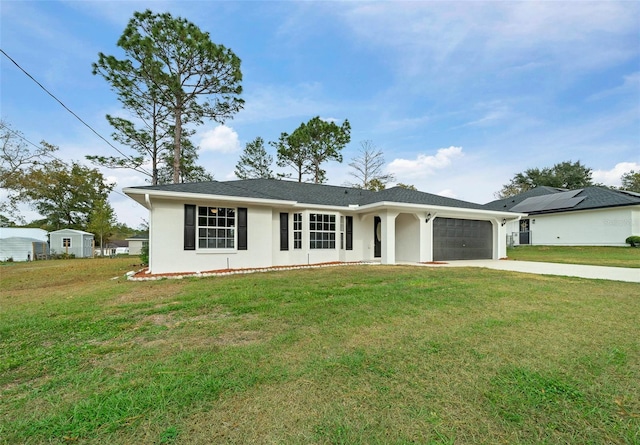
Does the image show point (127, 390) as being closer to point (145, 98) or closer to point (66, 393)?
point (66, 393)

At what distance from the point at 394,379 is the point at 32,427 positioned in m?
2.58

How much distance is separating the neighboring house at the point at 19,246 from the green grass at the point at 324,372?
2511cm

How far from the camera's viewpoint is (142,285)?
7289 mm

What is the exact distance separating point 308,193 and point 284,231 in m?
2.60

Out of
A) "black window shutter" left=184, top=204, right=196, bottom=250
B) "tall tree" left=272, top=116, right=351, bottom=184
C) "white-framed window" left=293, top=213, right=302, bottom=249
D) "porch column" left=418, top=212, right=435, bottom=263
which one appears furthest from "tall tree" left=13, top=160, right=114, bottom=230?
"porch column" left=418, top=212, right=435, bottom=263

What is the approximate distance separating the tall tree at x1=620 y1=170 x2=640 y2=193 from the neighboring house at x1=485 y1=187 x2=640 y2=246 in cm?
2200

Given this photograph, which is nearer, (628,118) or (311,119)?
(628,118)

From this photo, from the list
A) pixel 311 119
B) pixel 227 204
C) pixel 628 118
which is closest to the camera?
pixel 227 204

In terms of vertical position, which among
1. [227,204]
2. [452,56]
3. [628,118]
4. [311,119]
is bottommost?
[227,204]

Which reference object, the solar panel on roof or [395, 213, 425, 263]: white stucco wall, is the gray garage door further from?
the solar panel on roof

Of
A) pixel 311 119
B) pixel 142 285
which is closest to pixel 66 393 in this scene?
pixel 142 285

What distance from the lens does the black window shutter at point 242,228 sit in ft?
32.5

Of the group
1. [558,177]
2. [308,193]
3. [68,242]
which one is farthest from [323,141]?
[558,177]

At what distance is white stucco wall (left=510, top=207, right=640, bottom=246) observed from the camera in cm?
1852
